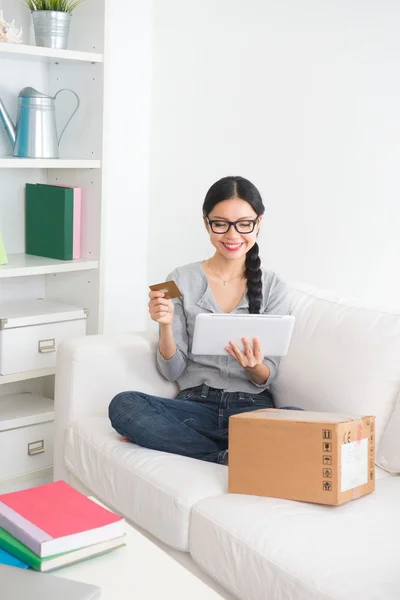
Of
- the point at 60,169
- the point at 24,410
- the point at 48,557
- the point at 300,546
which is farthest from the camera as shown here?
the point at 60,169

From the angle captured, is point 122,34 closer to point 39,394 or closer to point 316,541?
point 39,394

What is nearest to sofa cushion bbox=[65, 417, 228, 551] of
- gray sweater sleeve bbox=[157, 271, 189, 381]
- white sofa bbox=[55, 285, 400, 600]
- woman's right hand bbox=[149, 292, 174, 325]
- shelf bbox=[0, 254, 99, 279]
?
white sofa bbox=[55, 285, 400, 600]

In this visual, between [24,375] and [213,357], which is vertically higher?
[213,357]

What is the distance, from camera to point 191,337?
238cm

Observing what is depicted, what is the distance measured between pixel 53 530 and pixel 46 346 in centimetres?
157

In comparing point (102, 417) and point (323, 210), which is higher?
point (323, 210)

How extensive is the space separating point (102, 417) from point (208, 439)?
1.24 ft

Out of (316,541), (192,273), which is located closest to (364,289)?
(192,273)

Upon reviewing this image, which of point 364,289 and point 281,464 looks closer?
point 281,464

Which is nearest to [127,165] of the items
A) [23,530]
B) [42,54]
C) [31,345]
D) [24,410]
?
[42,54]

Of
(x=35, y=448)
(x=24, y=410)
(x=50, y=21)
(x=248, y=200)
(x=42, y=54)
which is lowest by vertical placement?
(x=35, y=448)

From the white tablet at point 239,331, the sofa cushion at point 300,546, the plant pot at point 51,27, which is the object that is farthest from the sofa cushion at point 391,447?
the plant pot at point 51,27

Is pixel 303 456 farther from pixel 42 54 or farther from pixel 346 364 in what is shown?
pixel 42 54

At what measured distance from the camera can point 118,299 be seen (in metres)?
3.26
